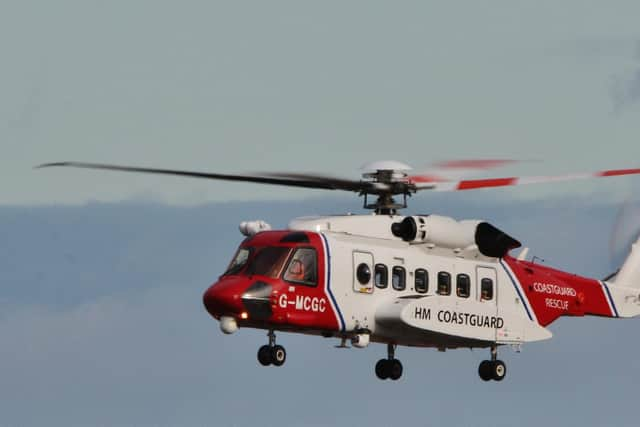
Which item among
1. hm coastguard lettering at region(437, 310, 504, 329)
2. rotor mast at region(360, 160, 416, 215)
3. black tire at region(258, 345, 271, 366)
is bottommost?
black tire at region(258, 345, 271, 366)

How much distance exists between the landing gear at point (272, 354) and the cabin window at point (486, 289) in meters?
5.92

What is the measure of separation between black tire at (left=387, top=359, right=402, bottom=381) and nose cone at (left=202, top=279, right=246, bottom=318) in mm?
5825

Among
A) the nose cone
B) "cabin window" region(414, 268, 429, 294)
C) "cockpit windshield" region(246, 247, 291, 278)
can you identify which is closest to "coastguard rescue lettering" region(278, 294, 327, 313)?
"cockpit windshield" region(246, 247, 291, 278)

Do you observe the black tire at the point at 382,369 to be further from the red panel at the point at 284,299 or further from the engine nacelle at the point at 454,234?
the red panel at the point at 284,299

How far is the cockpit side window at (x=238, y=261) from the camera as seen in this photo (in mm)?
33906

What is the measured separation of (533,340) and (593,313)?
118 inches

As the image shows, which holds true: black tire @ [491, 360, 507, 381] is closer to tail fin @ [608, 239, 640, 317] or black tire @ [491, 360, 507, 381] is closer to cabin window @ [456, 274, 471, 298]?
cabin window @ [456, 274, 471, 298]

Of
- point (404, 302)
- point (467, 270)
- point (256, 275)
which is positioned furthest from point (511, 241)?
point (256, 275)

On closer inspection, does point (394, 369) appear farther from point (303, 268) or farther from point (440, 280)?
point (303, 268)

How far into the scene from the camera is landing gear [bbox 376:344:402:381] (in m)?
37.2

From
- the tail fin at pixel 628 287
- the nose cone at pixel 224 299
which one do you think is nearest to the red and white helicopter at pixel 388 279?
the nose cone at pixel 224 299

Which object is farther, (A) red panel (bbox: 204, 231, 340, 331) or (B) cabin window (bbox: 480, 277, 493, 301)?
(B) cabin window (bbox: 480, 277, 493, 301)

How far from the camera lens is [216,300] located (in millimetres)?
32750

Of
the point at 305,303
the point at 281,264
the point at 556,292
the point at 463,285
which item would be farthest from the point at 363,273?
the point at 556,292
